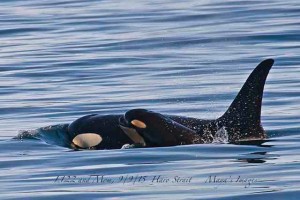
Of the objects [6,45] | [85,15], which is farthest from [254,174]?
[85,15]

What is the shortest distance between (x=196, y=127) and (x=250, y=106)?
2.01 feet

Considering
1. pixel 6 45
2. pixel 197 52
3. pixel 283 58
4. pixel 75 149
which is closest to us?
pixel 75 149

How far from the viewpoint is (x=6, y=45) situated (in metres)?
23.0

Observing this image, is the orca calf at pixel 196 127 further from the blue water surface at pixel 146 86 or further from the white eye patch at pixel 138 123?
the blue water surface at pixel 146 86

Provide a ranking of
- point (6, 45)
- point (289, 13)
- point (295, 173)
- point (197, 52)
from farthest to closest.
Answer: point (289, 13), point (6, 45), point (197, 52), point (295, 173)

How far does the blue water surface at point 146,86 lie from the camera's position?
31.3ft

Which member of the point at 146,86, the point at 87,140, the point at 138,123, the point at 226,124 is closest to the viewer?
the point at 138,123

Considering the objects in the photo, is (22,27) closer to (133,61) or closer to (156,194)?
(133,61)

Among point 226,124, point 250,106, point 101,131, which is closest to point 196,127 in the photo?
point 226,124

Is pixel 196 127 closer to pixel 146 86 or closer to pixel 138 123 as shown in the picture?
pixel 138 123

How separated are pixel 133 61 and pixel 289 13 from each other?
6570 mm

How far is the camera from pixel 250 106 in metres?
11.9

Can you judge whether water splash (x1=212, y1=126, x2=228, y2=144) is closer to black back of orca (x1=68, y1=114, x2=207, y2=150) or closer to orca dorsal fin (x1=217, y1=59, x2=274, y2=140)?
orca dorsal fin (x1=217, y1=59, x2=274, y2=140)

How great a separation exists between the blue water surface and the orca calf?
0.28m
